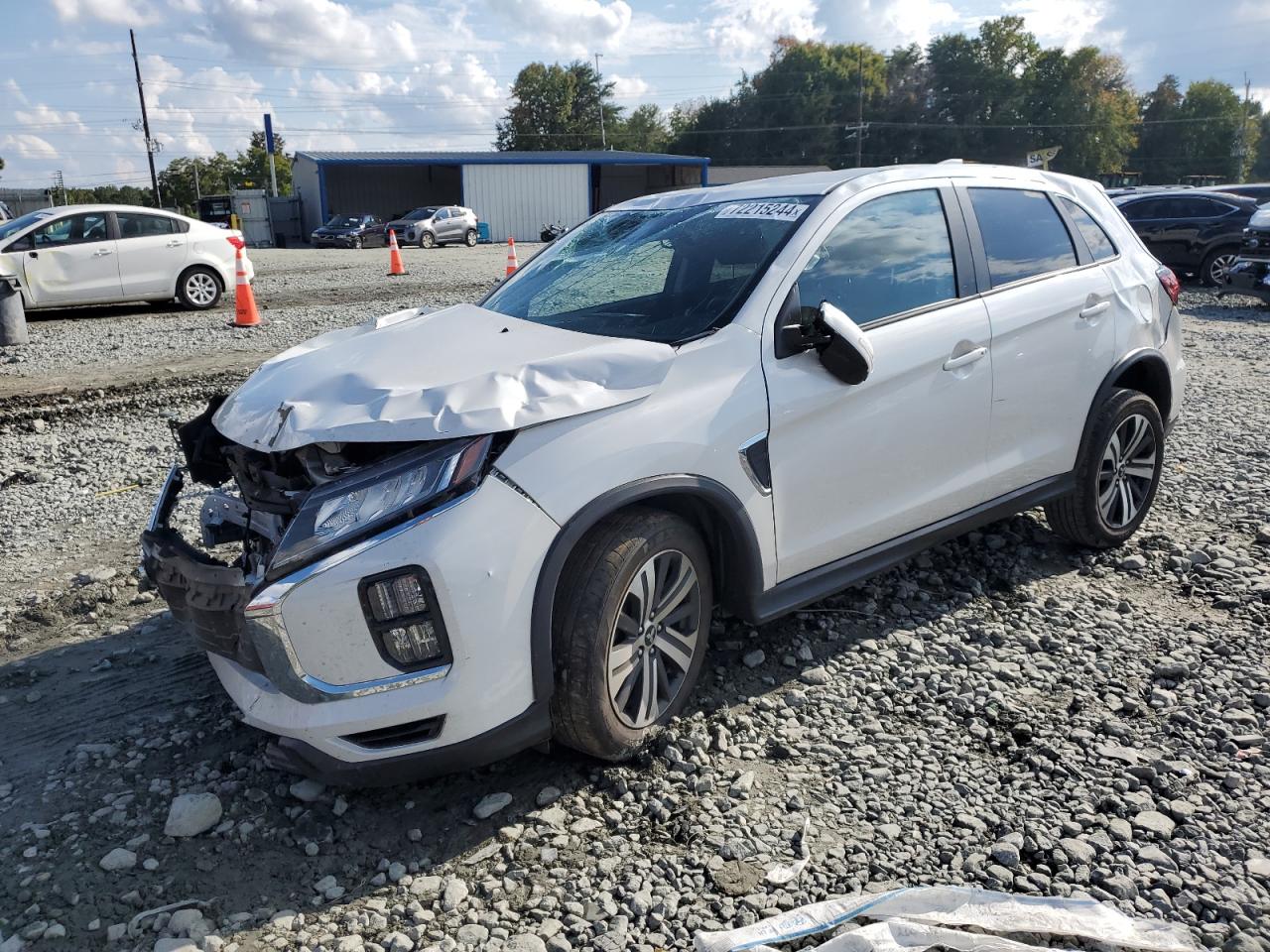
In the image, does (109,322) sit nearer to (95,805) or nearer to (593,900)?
(95,805)

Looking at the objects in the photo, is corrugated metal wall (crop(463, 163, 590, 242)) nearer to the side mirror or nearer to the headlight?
the side mirror

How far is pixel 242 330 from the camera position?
40.4 ft

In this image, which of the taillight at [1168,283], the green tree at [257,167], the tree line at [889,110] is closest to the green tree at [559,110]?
the tree line at [889,110]

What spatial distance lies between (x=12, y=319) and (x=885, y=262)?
10979 millimetres

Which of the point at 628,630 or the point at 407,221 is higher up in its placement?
the point at 407,221

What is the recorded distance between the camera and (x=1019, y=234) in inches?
174

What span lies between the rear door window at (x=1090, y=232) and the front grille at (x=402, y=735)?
149 inches

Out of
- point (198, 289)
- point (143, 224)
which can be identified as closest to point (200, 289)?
point (198, 289)

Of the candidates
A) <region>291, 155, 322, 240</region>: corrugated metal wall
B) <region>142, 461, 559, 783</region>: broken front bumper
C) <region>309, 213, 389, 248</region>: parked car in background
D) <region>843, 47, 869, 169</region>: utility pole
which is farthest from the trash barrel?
<region>843, 47, 869, 169</region>: utility pole

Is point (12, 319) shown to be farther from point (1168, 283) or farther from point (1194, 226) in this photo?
point (1194, 226)

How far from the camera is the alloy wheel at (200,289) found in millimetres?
14094

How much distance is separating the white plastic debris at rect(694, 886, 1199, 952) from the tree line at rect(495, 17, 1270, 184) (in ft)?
279

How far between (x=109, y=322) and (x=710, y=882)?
13.0 metres

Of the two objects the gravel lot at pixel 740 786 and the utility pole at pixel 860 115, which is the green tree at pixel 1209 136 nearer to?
the utility pole at pixel 860 115
